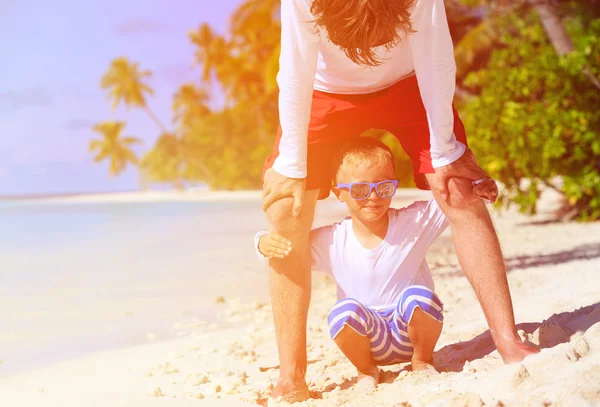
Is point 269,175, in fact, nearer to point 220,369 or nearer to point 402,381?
point 402,381

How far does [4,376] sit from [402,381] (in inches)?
89.9

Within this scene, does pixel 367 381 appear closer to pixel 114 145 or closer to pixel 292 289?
pixel 292 289

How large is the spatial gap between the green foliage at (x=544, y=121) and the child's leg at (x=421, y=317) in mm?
6528

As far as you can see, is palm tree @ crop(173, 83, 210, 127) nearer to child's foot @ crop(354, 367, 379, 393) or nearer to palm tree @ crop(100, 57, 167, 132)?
palm tree @ crop(100, 57, 167, 132)

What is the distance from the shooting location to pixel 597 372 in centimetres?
230

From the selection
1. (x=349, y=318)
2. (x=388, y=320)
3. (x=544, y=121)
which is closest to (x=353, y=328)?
(x=349, y=318)

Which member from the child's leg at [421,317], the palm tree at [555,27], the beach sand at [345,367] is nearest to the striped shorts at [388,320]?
the child's leg at [421,317]

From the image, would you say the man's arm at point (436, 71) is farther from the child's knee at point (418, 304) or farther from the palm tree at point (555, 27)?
the palm tree at point (555, 27)

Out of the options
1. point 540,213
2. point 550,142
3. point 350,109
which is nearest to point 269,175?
point 350,109

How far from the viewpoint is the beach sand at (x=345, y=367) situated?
242 centimetres

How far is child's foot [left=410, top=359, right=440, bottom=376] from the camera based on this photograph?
9.44 feet

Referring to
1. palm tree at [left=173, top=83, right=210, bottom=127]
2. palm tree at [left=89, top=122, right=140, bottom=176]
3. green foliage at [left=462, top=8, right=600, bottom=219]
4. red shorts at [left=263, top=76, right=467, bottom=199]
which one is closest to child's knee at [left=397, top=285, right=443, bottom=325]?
red shorts at [left=263, top=76, right=467, bottom=199]

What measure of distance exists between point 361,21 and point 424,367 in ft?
4.45

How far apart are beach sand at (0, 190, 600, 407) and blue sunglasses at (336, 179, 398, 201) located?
28.0 inches
